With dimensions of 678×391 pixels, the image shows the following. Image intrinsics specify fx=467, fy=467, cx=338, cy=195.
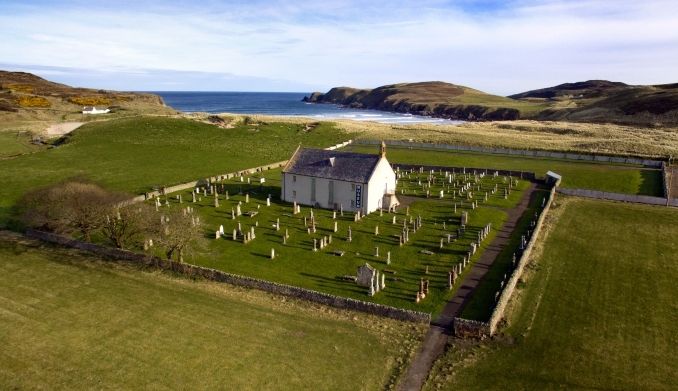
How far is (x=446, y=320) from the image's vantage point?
25750 mm

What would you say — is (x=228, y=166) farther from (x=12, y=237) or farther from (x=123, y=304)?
(x=123, y=304)

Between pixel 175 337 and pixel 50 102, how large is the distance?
142731mm

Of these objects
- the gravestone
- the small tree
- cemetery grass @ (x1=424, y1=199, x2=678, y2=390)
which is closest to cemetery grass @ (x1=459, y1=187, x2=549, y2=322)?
Result: cemetery grass @ (x1=424, y1=199, x2=678, y2=390)

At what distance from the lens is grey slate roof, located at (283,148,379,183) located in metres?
46.7

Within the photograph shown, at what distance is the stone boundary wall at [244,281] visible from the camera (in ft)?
84.5

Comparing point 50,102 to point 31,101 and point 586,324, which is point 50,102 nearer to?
point 31,101

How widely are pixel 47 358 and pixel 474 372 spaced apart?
19366 mm

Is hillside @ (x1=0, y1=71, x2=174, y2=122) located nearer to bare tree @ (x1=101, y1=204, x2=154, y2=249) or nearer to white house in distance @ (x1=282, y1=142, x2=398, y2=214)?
white house in distance @ (x1=282, y1=142, x2=398, y2=214)

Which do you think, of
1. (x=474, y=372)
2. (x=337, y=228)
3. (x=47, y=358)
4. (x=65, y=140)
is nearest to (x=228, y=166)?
(x=337, y=228)

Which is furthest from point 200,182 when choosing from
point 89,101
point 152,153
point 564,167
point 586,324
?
point 89,101

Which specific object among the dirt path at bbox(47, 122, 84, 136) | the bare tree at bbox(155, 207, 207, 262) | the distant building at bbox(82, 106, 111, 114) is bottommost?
the bare tree at bbox(155, 207, 207, 262)

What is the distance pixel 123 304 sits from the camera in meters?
26.5

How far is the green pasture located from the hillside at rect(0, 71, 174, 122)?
96992 millimetres

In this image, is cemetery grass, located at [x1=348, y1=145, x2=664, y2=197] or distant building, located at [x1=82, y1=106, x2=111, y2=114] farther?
distant building, located at [x1=82, y1=106, x2=111, y2=114]
